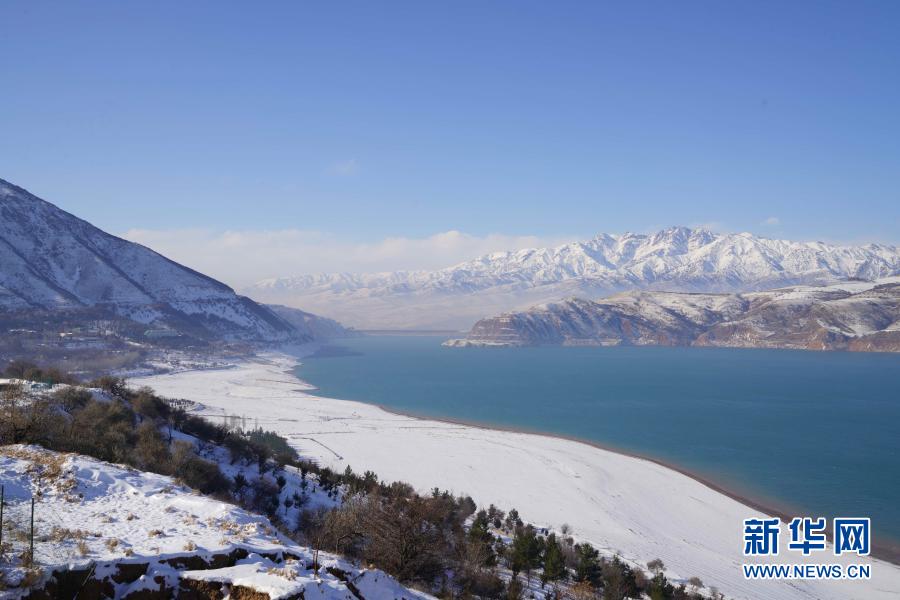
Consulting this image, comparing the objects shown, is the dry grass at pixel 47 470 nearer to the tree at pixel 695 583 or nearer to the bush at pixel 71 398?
the bush at pixel 71 398

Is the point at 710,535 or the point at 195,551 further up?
the point at 195,551

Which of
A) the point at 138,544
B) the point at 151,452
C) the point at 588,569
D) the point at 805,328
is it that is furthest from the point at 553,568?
the point at 805,328

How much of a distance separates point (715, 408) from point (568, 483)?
1479 inches

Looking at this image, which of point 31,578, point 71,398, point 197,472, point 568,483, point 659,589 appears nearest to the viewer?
point 31,578

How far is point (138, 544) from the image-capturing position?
27.9 ft

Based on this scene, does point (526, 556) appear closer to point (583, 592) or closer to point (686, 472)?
point (583, 592)

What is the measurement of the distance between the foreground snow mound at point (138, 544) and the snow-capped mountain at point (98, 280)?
392 ft

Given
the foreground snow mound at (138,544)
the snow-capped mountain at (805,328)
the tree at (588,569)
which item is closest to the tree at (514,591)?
the tree at (588,569)

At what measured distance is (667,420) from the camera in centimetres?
5897

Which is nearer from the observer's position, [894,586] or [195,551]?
[195,551]

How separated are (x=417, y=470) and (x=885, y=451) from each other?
37465 mm

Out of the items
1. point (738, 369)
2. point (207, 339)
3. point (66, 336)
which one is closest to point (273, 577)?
point (66, 336)

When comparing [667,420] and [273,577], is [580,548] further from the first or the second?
[667,420]

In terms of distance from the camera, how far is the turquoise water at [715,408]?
123 feet
